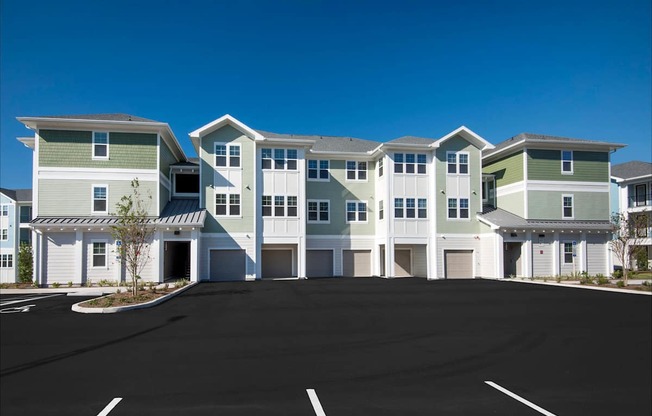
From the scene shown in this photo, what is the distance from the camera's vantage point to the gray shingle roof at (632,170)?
40625mm

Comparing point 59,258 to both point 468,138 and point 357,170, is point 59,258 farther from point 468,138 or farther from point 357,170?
point 468,138

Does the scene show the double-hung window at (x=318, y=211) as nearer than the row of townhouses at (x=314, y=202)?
No

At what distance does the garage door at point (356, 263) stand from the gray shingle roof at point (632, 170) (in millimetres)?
29156

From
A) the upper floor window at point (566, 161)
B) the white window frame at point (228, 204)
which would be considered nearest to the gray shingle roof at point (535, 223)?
the upper floor window at point (566, 161)

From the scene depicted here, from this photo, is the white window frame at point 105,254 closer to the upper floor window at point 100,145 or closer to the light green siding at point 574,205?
the upper floor window at point 100,145

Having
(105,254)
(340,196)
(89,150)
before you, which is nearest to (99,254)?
(105,254)

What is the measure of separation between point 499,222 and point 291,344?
21.1 meters

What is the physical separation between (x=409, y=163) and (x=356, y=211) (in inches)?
190

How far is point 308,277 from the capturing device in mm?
27438

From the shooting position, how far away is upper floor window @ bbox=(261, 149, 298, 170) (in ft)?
85.4

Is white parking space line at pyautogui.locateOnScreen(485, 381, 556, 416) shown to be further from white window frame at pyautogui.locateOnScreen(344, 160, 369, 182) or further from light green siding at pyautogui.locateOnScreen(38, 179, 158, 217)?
white window frame at pyautogui.locateOnScreen(344, 160, 369, 182)

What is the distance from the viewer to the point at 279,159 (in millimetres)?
26188

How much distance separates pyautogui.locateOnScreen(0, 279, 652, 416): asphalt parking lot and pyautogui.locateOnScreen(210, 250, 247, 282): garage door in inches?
433

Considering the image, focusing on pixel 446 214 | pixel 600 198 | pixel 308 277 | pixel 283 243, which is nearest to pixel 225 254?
pixel 283 243
